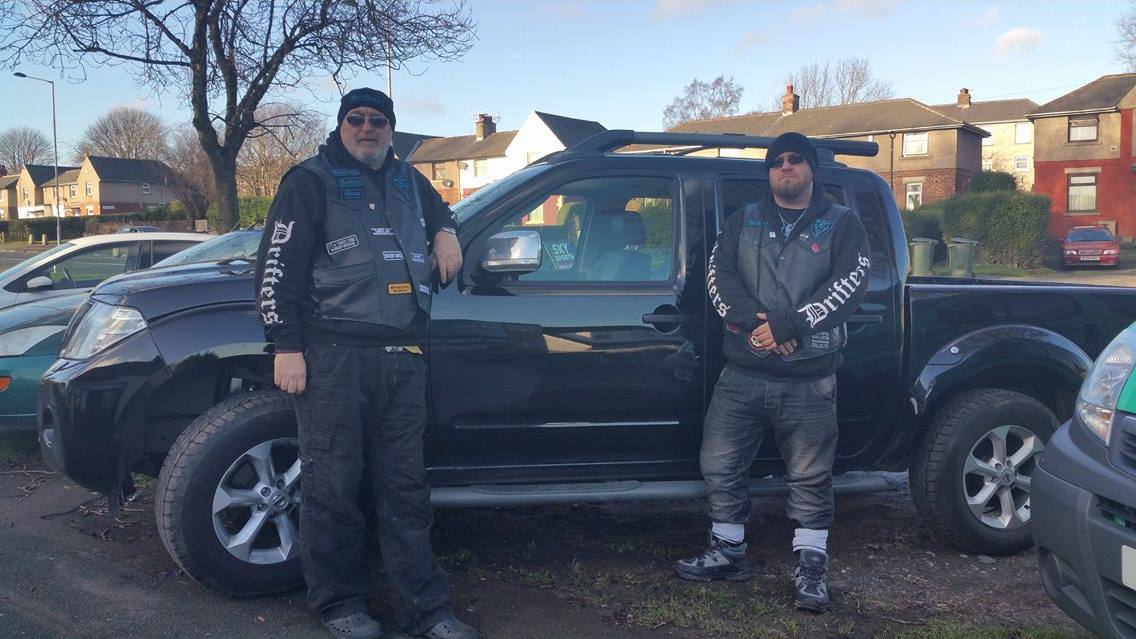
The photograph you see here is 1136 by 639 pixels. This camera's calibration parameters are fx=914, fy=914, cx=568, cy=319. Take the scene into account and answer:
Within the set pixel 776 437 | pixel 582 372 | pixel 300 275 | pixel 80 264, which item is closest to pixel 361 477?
pixel 300 275

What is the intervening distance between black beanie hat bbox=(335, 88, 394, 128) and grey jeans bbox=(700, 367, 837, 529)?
180 cm

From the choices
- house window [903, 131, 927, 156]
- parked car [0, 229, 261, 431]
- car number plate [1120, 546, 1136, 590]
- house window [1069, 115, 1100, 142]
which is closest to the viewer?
car number plate [1120, 546, 1136, 590]

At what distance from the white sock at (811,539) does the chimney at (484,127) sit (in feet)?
200

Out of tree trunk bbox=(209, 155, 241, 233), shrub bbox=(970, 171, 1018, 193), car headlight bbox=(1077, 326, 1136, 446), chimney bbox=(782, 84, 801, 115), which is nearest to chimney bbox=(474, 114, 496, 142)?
chimney bbox=(782, 84, 801, 115)

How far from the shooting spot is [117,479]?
3.79 m

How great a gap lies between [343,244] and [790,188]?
6.06 feet

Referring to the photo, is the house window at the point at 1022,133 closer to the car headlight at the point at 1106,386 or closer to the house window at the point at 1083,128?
the house window at the point at 1083,128

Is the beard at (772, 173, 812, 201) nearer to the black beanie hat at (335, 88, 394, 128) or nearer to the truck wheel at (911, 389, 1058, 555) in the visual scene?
the truck wheel at (911, 389, 1058, 555)

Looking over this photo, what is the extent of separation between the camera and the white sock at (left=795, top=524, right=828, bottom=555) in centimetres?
382

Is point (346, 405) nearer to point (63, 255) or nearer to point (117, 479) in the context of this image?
point (117, 479)

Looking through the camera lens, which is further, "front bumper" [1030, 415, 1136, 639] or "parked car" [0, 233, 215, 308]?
"parked car" [0, 233, 215, 308]

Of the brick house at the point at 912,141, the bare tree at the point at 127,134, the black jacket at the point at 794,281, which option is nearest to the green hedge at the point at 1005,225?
the brick house at the point at 912,141

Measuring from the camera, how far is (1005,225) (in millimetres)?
29250

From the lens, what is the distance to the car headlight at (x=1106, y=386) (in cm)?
295
